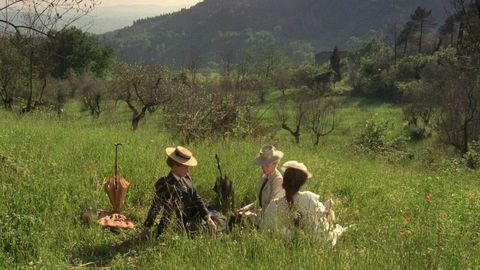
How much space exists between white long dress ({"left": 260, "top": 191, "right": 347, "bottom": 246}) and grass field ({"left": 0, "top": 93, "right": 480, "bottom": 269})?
159 mm

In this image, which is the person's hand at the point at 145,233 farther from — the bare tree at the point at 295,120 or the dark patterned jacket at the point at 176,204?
the bare tree at the point at 295,120

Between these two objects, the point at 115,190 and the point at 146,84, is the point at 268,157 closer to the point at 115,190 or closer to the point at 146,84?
the point at 115,190

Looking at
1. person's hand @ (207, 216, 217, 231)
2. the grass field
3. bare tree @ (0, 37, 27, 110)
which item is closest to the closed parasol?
the grass field

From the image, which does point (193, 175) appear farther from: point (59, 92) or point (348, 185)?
point (59, 92)

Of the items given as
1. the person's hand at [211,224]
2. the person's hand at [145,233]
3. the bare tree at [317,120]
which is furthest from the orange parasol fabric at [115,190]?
the bare tree at [317,120]

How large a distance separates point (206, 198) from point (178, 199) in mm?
1512

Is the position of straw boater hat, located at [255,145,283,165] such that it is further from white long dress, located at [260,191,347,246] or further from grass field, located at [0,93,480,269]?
grass field, located at [0,93,480,269]

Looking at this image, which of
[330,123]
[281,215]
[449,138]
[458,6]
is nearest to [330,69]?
[330,123]

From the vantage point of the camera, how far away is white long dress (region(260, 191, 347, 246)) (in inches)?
171

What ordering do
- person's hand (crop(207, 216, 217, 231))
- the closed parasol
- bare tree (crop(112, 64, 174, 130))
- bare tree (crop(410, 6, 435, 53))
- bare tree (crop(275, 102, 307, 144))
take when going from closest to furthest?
person's hand (crop(207, 216, 217, 231)) < the closed parasol < bare tree (crop(112, 64, 174, 130)) < bare tree (crop(275, 102, 307, 144)) < bare tree (crop(410, 6, 435, 53))

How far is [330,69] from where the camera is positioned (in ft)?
221

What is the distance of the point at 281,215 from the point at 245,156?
12.4 ft

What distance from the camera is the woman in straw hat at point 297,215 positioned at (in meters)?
4.37

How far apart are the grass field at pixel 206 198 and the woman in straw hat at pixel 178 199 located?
26cm
